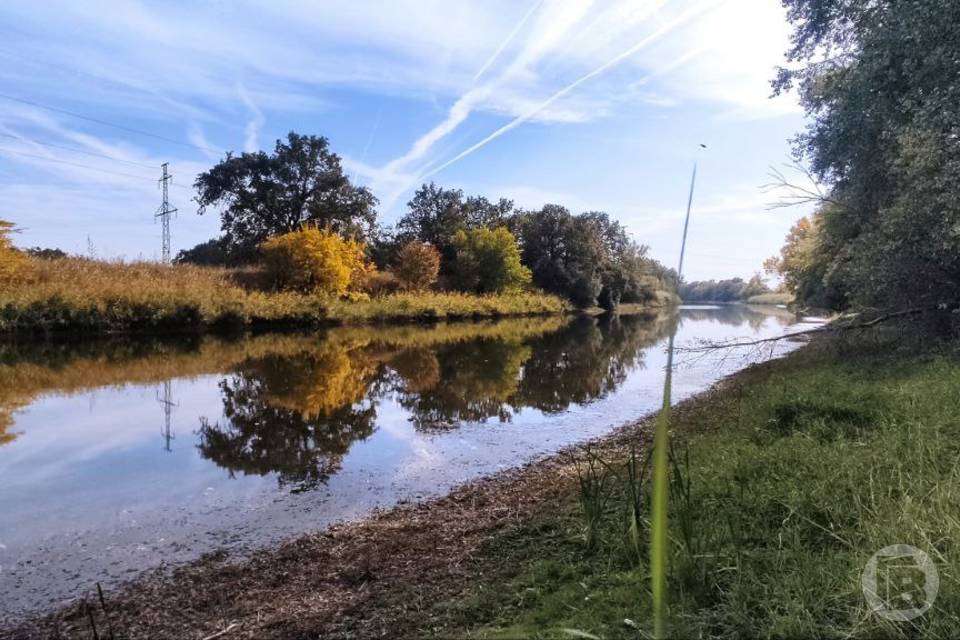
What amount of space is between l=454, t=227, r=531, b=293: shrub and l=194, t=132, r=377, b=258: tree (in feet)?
28.8

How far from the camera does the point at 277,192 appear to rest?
137 ft

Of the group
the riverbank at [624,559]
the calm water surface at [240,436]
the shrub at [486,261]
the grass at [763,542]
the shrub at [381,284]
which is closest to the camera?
the grass at [763,542]

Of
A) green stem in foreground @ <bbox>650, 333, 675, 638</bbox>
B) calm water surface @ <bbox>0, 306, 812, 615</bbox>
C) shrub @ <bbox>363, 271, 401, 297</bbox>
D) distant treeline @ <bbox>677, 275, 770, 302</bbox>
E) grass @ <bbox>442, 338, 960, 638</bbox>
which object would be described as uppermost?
shrub @ <bbox>363, 271, 401, 297</bbox>

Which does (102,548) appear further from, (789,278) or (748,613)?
(789,278)

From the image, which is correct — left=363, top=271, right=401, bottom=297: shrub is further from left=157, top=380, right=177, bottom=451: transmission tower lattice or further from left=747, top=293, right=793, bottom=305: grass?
left=747, top=293, right=793, bottom=305: grass

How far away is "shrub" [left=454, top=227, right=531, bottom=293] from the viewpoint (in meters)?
45.1

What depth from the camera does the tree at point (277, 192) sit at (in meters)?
42.0

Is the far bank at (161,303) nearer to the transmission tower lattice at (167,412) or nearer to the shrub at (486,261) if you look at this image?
the shrub at (486,261)

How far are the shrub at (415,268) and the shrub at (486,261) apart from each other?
16.7ft

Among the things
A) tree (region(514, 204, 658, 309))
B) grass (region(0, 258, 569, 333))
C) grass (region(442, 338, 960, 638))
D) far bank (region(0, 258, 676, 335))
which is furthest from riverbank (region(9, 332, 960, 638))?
tree (region(514, 204, 658, 309))

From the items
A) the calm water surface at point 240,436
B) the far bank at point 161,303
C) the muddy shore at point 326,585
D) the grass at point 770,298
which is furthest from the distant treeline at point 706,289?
the grass at point 770,298

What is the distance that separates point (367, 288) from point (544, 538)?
3383 centimetres

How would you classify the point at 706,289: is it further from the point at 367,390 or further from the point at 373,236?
the point at 373,236

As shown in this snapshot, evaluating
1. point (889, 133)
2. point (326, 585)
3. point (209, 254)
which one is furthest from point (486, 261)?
point (326, 585)
